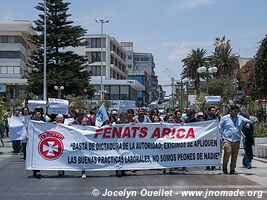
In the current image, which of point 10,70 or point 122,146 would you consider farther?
point 10,70

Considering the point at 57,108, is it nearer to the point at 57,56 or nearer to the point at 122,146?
the point at 122,146

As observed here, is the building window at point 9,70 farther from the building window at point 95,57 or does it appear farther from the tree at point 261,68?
the tree at point 261,68

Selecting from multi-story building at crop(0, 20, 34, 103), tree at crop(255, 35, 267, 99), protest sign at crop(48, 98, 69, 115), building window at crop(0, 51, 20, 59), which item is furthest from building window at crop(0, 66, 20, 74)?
protest sign at crop(48, 98, 69, 115)

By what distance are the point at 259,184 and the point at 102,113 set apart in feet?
23.9

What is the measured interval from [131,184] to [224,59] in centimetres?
6439

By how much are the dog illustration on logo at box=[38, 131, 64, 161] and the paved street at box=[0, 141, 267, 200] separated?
55 centimetres

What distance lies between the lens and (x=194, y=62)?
3091 inches

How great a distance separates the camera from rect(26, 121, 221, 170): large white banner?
45.9ft

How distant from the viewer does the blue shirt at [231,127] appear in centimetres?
1438

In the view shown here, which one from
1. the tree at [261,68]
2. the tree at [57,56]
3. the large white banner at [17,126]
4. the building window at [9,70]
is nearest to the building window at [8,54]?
the building window at [9,70]

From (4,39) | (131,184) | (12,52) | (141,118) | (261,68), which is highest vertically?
(4,39)

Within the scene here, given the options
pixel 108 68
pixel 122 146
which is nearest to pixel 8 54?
pixel 108 68

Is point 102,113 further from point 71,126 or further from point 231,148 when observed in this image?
point 231,148

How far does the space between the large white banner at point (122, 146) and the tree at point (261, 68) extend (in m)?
22.0
